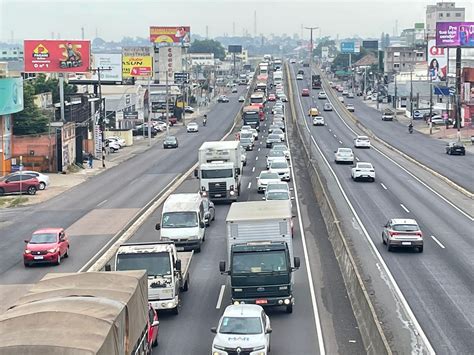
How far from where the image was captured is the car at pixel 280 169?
199 ft

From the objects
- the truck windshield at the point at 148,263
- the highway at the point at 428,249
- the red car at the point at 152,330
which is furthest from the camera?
the truck windshield at the point at 148,263

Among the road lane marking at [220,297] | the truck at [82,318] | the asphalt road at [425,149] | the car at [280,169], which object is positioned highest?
the truck at [82,318]

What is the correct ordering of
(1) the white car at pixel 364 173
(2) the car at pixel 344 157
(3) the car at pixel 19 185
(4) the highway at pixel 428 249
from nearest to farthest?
(4) the highway at pixel 428 249
(1) the white car at pixel 364 173
(3) the car at pixel 19 185
(2) the car at pixel 344 157

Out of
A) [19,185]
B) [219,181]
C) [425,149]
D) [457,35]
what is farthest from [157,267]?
[457,35]

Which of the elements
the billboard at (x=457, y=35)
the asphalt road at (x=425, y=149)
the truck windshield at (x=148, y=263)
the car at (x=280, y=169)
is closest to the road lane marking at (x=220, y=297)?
the truck windshield at (x=148, y=263)

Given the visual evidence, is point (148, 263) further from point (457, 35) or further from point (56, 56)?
point (457, 35)

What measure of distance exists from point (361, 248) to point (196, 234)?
6558 mm

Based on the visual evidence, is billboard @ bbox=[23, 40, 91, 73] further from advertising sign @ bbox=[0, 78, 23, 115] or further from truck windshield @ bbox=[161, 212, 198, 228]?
truck windshield @ bbox=[161, 212, 198, 228]

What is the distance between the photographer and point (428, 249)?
3878 cm

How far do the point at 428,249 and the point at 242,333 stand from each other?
1756 cm

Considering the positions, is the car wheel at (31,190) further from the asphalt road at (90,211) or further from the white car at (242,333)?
the white car at (242,333)

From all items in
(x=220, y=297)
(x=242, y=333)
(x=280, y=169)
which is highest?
(x=242, y=333)

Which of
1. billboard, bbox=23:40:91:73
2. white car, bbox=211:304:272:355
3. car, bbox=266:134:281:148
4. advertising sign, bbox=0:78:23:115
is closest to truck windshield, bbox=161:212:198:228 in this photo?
white car, bbox=211:304:272:355

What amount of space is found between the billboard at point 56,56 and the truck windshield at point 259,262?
72645mm
